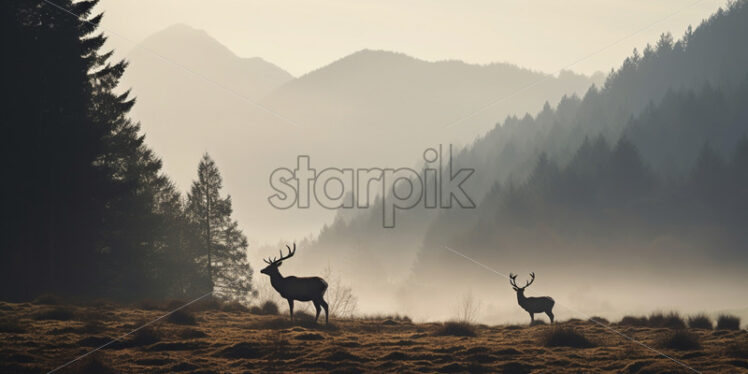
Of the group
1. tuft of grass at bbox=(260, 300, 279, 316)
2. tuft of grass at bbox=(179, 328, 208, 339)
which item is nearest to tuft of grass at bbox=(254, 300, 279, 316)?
tuft of grass at bbox=(260, 300, 279, 316)

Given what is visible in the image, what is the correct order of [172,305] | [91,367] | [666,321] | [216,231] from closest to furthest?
[91,367] < [666,321] < [172,305] < [216,231]

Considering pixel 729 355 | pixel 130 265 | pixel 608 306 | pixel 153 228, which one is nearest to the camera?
pixel 729 355

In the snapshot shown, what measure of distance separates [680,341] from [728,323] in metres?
6.45

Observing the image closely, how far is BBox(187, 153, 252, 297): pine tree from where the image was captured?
51031mm

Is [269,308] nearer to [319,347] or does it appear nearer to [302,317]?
[302,317]

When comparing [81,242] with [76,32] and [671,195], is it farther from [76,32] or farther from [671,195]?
[671,195]

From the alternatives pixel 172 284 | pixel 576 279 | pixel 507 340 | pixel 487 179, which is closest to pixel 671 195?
pixel 576 279

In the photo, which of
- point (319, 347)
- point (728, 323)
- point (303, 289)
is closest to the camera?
point (319, 347)

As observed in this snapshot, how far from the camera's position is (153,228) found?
A: 1679 inches

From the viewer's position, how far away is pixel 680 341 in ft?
66.9

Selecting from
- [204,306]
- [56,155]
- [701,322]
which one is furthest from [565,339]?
[56,155]

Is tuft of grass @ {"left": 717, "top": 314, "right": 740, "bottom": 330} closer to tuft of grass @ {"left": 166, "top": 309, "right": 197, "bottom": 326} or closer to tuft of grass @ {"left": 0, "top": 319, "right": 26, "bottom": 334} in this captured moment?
tuft of grass @ {"left": 166, "top": 309, "right": 197, "bottom": 326}

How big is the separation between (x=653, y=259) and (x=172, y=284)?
110 m

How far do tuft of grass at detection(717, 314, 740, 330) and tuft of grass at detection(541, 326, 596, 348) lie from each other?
758 cm
